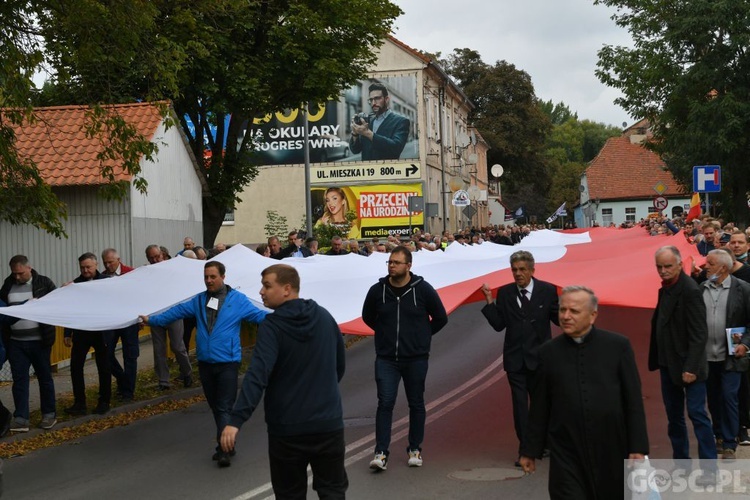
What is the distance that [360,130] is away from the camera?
155ft

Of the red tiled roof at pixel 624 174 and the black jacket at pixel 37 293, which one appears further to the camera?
the red tiled roof at pixel 624 174

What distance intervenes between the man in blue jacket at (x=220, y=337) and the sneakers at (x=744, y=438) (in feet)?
15.8

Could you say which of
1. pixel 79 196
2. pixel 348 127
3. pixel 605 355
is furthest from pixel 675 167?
pixel 605 355

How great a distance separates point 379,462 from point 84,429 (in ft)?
15.1

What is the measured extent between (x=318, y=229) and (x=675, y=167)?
1883 centimetres

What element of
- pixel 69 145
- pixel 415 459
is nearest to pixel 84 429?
pixel 415 459

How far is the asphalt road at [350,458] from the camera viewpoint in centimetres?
838

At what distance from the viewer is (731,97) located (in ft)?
111

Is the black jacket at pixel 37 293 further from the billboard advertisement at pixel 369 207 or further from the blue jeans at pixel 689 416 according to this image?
the billboard advertisement at pixel 369 207

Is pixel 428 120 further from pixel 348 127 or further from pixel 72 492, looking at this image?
pixel 72 492

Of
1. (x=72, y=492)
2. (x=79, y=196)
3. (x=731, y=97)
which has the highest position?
(x=731, y=97)

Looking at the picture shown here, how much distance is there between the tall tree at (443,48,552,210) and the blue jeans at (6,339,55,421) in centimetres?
6219

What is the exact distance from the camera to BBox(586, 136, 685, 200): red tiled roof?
82.9 metres

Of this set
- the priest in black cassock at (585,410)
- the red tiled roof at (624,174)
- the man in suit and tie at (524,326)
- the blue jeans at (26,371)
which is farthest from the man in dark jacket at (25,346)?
the red tiled roof at (624,174)
